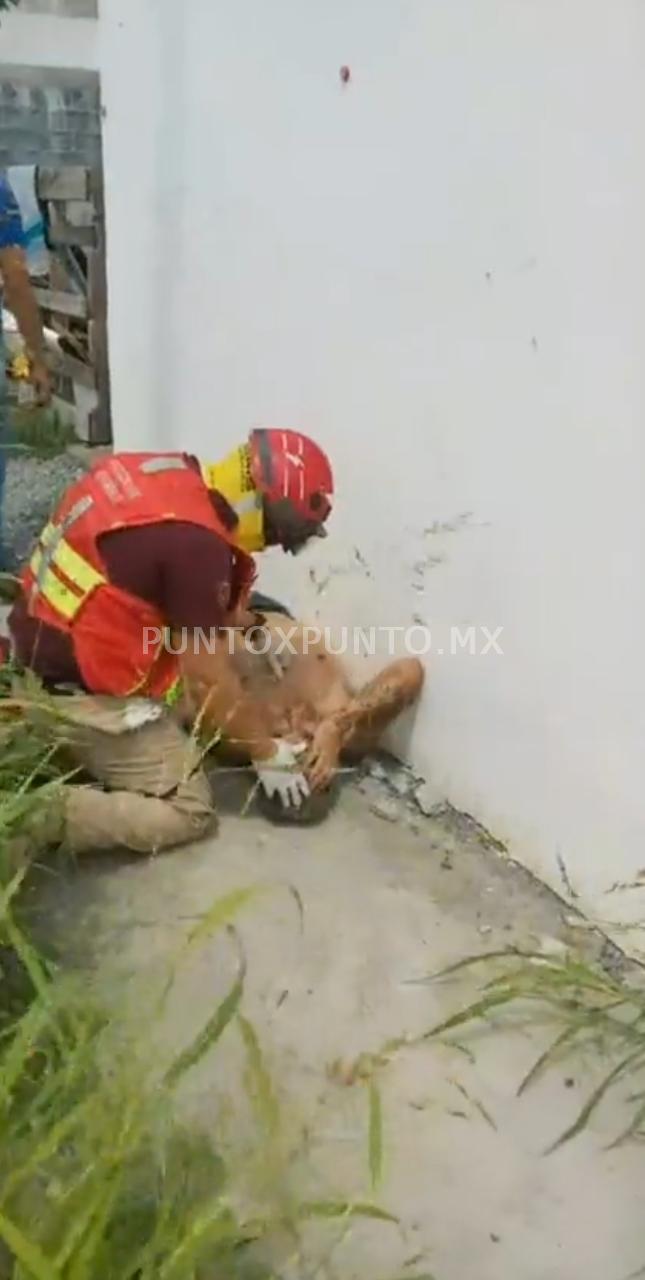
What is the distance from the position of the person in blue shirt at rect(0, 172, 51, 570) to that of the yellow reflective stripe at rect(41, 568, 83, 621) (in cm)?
99

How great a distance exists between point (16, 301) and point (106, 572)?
1.90 m

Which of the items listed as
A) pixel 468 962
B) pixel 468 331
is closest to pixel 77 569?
pixel 468 331

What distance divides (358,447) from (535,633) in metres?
0.58

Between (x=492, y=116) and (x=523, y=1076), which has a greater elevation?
(x=492, y=116)

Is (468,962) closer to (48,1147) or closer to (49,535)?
(48,1147)

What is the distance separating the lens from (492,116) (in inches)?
76.4

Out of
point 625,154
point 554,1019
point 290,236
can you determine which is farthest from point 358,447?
point 554,1019

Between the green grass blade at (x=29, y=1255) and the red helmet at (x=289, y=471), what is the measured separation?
133cm

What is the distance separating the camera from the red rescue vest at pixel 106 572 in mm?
2146

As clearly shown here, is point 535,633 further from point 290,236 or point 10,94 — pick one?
point 10,94

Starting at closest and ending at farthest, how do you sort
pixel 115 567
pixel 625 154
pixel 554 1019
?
pixel 625 154, pixel 554 1019, pixel 115 567

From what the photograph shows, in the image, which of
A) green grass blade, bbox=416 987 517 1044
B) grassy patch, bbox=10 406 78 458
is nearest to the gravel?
grassy patch, bbox=10 406 78 458

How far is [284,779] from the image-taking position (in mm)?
2291

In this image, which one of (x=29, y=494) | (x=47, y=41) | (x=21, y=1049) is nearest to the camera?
(x=21, y=1049)
